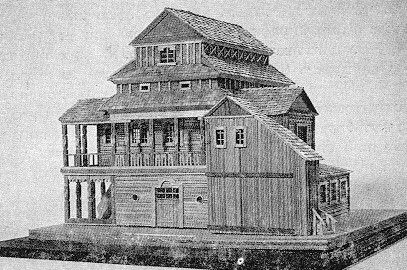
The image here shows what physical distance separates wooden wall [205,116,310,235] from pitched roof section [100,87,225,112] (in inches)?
83.9

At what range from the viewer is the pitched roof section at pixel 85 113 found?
4159 centimetres

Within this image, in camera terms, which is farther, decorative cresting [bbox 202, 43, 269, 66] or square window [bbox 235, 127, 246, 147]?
decorative cresting [bbox 202, 43, 269, 66]

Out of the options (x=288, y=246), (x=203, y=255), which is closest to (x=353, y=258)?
(x=288, y=246)

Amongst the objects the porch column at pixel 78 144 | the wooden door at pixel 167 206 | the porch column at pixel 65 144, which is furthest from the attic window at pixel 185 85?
the porch column at pixel 65 144

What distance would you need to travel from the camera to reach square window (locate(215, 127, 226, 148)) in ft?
121

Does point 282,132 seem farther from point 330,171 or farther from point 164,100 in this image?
point 164,100

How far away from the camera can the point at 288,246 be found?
111 feet

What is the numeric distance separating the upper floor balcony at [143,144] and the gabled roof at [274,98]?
2341mm

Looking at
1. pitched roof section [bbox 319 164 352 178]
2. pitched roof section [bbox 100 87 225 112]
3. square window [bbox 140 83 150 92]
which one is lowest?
pitched roof section [bbox 319 164 352 178]

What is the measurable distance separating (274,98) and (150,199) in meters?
6.53

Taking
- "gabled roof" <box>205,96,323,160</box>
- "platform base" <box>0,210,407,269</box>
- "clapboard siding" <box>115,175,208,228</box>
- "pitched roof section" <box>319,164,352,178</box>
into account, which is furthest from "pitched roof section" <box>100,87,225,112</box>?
"pitched roof section" <box>319,164,352,178</box>

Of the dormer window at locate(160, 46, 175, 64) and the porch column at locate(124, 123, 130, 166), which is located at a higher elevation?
the dormer window at locate(160, 46, 175, 64)

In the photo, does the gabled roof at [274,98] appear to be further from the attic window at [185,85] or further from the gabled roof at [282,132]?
the attic window at [185,85]

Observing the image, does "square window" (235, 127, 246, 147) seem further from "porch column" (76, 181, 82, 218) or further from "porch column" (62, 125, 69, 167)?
"porch column" (62, 125, 69, 167)
